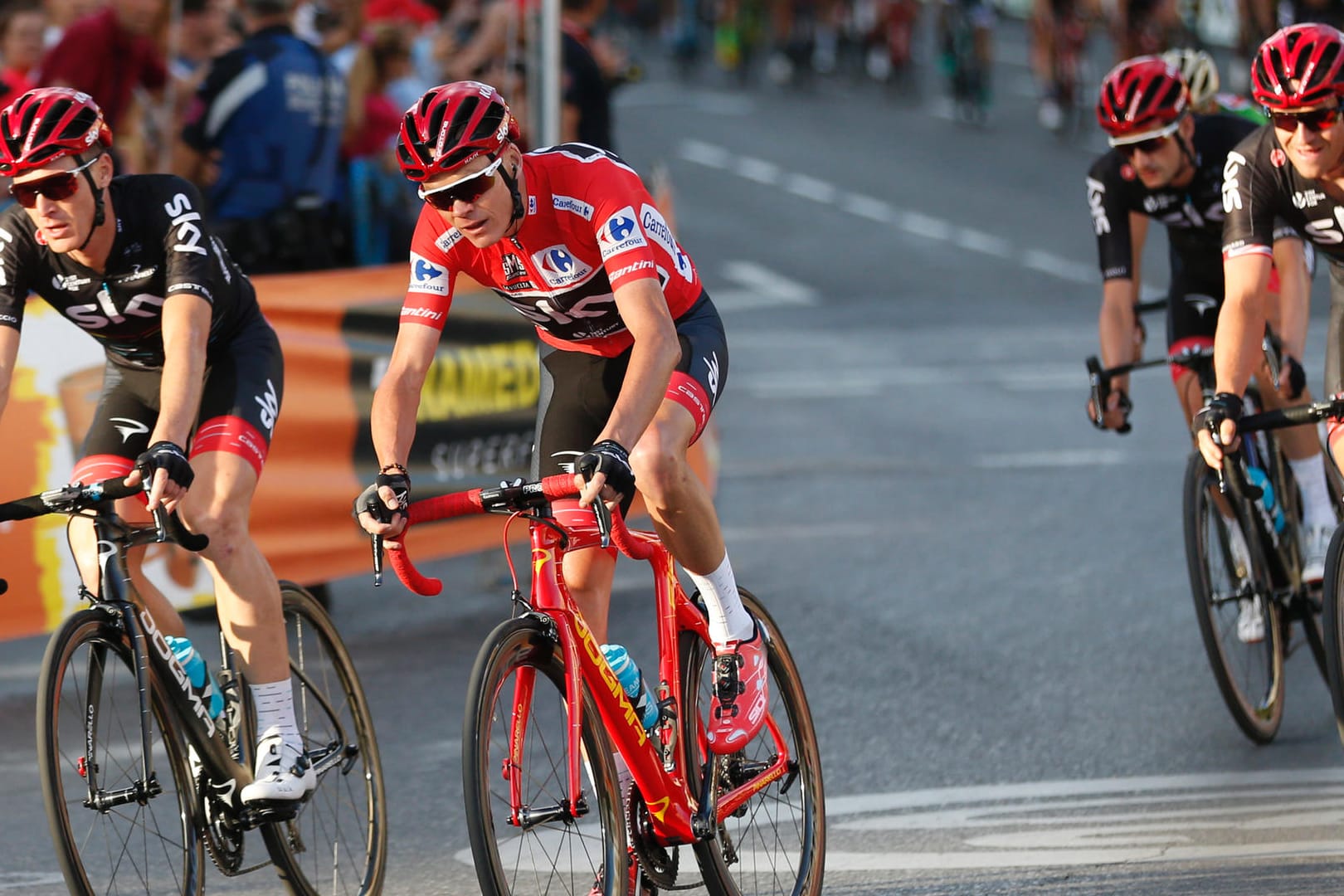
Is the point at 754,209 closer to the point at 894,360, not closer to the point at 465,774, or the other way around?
the point at 894,360

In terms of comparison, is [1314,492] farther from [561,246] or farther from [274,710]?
[274,710]

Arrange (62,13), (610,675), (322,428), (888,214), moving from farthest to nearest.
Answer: (888,214) → (62,13) → (322,428) → (610,675)

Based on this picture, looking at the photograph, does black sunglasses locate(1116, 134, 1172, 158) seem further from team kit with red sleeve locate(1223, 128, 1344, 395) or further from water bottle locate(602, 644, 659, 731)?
water bottle locate(602, 644, 659, 731)

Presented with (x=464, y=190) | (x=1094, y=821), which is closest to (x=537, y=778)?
(x=464, y=190)

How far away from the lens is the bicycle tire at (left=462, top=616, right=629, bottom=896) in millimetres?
4207

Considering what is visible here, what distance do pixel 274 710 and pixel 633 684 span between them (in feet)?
3.60

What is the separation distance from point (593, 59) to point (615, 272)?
6.17 meters

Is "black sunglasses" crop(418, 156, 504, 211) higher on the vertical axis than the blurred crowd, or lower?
higher

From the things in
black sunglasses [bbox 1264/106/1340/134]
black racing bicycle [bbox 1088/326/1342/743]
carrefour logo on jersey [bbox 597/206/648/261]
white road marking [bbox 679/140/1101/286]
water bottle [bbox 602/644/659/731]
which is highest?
black sunglasses [bbox 1264/106/1340/134]

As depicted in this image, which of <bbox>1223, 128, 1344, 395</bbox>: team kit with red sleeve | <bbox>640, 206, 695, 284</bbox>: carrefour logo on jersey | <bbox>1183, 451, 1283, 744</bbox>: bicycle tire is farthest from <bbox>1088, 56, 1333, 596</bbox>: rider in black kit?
<bbox>640, 206, 695, 284</bbox>: carrefour logo on jersey

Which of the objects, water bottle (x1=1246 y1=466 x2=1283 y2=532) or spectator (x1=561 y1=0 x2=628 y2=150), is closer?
water bottle (x1=1246 y1=466 x2=1283 y2=532)

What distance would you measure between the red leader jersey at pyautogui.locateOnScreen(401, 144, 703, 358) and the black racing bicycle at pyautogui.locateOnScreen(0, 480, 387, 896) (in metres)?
0.89

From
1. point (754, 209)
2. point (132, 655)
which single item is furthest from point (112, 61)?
point (754, 209)

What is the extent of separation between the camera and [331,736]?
→ 18.4 ft
